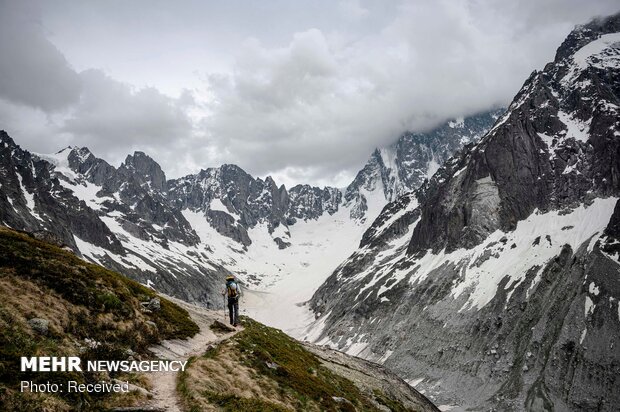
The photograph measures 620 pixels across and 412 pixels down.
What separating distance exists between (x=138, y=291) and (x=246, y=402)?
17474 mm

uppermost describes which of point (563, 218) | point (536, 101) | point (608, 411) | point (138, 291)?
point (536, 101)

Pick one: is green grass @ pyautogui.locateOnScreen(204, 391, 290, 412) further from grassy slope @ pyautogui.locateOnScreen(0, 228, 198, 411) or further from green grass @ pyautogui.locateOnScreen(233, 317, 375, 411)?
green grass @ pyautogui.locateOnScreen(233, 317, 375, 411)

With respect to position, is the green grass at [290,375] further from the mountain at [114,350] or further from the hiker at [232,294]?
the hiker at [232,294]

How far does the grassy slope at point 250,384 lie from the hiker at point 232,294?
2.97m

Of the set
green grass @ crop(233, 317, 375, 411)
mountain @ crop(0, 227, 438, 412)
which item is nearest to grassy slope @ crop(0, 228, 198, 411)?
mountain @ crop(0, 227, 438, 412)

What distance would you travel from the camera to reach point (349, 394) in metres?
34.4

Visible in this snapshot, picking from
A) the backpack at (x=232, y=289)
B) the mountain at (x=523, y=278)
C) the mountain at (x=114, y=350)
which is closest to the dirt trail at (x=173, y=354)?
the mountain at (x=114, y=350)

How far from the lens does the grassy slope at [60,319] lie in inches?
518

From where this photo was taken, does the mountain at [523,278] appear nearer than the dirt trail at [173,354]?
No

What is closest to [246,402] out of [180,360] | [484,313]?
[180,360]

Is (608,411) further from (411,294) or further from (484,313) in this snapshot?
(411,294)

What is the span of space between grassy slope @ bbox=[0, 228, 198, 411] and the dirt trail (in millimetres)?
796

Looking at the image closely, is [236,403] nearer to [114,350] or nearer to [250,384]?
[250,384]

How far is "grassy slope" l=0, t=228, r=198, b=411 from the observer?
13.1 meters
